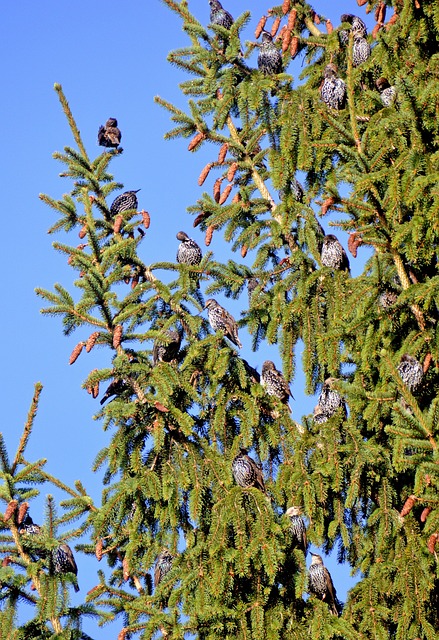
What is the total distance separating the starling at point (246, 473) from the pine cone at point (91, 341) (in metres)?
1.31

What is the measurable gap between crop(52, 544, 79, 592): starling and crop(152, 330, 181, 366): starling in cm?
143

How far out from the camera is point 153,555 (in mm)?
6316

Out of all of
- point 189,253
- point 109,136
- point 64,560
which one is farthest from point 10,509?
point 109,136

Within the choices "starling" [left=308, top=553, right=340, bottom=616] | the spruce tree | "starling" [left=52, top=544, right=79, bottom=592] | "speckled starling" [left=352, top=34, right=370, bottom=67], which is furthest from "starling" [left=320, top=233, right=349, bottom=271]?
"starling" [left=52, top=544, right=79, bottom=592]

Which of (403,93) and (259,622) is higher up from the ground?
(403,93)

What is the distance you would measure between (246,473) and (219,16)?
3.92 metres

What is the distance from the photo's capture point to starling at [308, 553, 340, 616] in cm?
616

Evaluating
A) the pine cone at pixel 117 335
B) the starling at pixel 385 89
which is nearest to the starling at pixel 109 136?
the starling at pixel 385 89

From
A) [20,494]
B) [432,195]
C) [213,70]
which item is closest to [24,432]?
[20,494]

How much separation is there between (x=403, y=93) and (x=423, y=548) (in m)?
2.77

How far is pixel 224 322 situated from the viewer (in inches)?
268

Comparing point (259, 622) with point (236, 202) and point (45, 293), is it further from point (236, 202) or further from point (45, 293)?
point (236, 202)

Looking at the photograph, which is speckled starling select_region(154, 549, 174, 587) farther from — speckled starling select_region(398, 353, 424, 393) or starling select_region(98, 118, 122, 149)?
starling select_region(98, 118, 122, 149)

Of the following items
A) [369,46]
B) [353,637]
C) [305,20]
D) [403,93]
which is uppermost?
[305,20]
